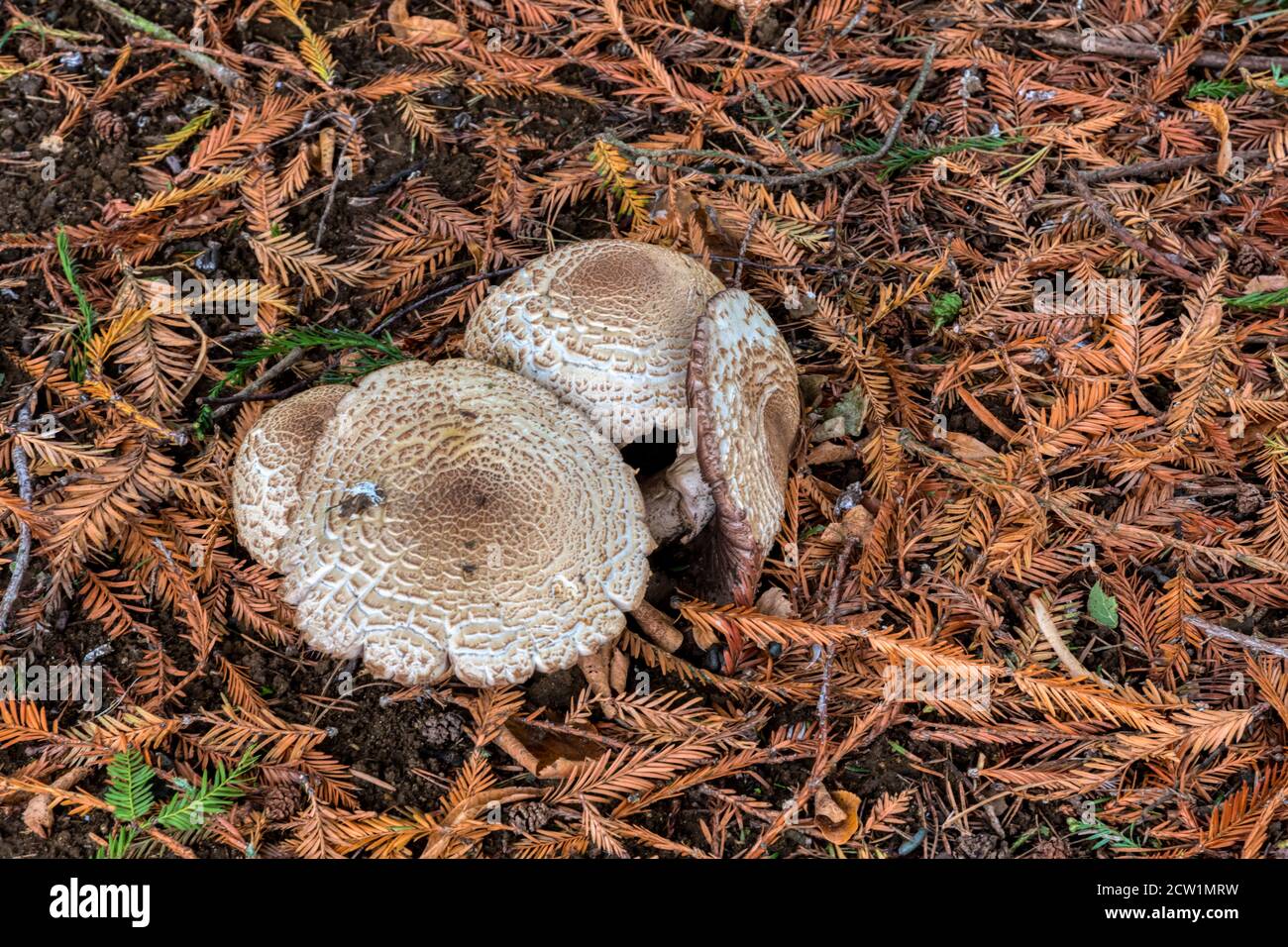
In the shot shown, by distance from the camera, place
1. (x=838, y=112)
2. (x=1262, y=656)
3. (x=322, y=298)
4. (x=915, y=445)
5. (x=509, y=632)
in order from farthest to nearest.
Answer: (x=838, y=112) → (x=322, y=298) → (x=915, y=445) → (x=1262, y=656) → (x=509, y=632)

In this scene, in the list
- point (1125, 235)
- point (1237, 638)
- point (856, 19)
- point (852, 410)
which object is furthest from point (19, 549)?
point (1125, 235)

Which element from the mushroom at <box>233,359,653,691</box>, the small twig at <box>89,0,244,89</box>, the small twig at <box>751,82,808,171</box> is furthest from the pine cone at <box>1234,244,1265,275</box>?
the small twig at <box>89,0,244,89</box>

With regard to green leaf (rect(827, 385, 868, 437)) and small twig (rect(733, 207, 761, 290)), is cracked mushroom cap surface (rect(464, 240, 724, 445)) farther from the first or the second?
green leaf (rect(827, 385, 868, 437))

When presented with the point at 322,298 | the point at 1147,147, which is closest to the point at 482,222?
the point at 322,298

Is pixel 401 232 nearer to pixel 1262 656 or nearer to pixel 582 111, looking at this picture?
pixel 582 111

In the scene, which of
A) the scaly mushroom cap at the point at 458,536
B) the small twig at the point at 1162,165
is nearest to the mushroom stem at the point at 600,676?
the scaly mushroom cap at the point at 458,536

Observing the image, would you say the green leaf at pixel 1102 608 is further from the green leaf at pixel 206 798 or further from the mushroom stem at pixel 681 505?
the green leaf at pixel 206 798
